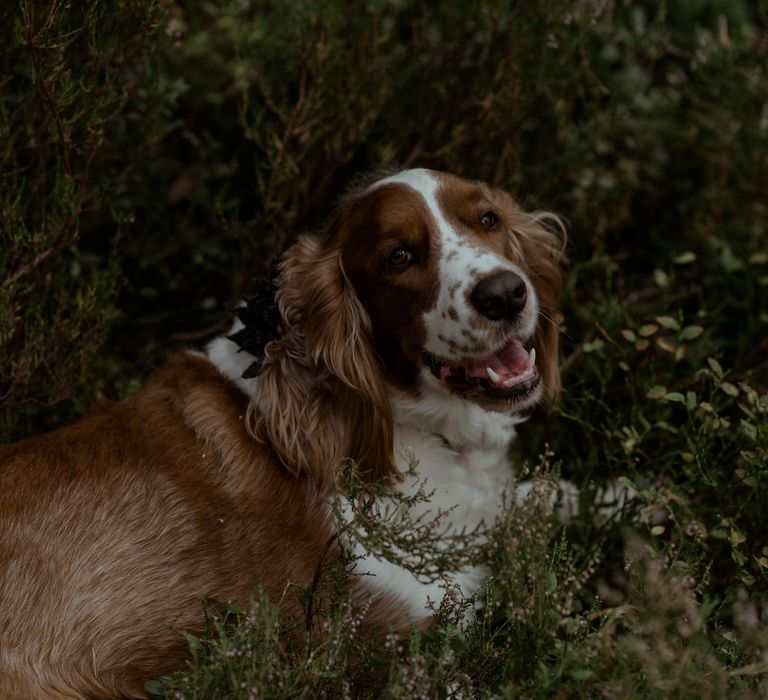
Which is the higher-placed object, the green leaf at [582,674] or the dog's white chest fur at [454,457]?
the green leaf at [582,674]

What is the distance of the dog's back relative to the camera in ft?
8.95

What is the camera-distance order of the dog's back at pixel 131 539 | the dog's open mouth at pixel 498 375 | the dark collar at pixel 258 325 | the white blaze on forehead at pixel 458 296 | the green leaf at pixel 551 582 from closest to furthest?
the green leaf at pixel 551 582 → the dog's back at pixel 131 539 → the white blaze on forehead at pixel 458 296 → the dog's open mouth at pixel 498 375 → the dark collar at pixel 258 325

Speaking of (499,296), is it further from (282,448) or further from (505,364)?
(282,448)

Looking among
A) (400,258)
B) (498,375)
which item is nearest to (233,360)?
(400,258)

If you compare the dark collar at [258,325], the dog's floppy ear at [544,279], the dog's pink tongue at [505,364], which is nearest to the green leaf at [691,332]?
the dog's floppy ear at [544,279]

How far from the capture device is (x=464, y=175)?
429 cm

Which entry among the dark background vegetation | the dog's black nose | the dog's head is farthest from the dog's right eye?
the dark background vegetation

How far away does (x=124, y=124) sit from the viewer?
409cm

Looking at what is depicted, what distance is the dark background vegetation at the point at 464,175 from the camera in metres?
3.37

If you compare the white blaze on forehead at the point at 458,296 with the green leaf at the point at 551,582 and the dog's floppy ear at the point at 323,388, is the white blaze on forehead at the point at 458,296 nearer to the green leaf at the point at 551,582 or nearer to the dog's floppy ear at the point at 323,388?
the dog's floppy ear at the point at 323,388

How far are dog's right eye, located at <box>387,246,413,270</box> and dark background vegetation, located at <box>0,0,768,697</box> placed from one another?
3.31 ft

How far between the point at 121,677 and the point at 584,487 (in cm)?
184

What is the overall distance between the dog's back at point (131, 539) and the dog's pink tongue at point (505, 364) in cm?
70

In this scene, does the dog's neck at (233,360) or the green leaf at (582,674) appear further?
the dog's neck at (233,360)
